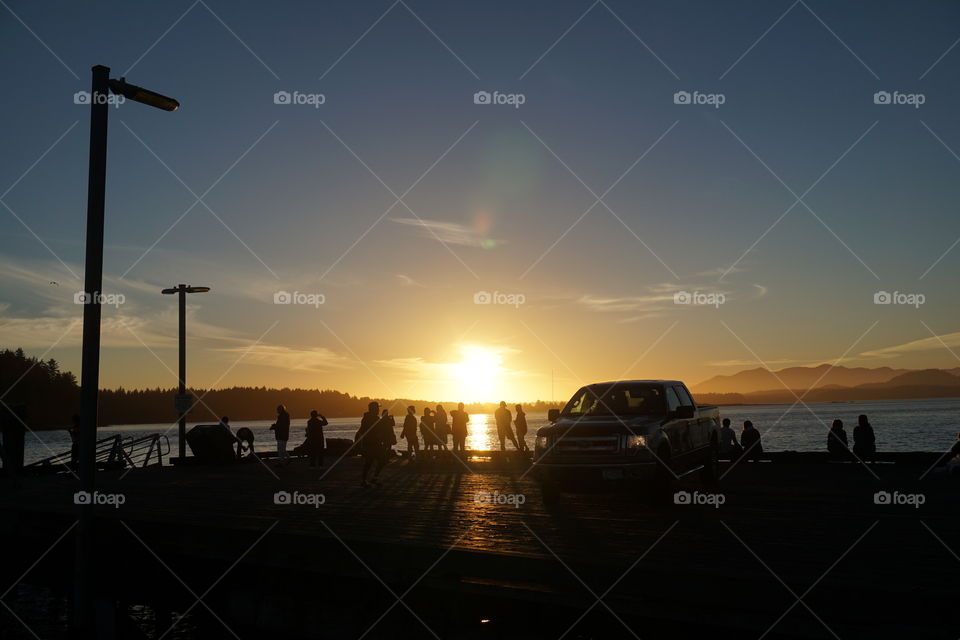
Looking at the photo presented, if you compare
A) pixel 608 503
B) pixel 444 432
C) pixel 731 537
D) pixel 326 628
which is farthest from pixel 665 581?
pixel 444 432

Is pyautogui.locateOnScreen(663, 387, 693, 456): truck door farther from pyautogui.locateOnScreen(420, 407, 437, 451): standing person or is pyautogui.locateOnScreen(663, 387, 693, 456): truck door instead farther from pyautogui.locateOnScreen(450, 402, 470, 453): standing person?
pyautogui.locateOnScreen(420, 407, 437, 451): standing person

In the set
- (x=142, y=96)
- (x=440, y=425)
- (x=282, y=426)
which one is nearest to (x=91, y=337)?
(x=142, y=96)

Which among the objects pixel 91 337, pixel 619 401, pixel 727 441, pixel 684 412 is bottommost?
pixel 727 441

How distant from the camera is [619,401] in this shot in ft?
45.2

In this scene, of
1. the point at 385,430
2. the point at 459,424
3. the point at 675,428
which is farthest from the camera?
the point at 459,424

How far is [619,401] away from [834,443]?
11180 millimetres

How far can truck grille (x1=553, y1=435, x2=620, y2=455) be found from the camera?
12.1 meters

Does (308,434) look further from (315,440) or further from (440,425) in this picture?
(440,425)

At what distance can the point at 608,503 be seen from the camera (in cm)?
1334

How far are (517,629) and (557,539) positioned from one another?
4.96ft

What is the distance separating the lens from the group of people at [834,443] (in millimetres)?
19656

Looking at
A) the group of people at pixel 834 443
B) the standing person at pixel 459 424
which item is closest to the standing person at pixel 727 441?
the group of people at pixel 834 443

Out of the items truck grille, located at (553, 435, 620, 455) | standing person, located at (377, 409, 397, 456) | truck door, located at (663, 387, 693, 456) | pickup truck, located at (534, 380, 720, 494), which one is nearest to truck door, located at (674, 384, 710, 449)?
pickup truck, located at (534, 380, 720, 494)

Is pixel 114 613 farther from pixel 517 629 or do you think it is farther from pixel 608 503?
pixel 608 503
